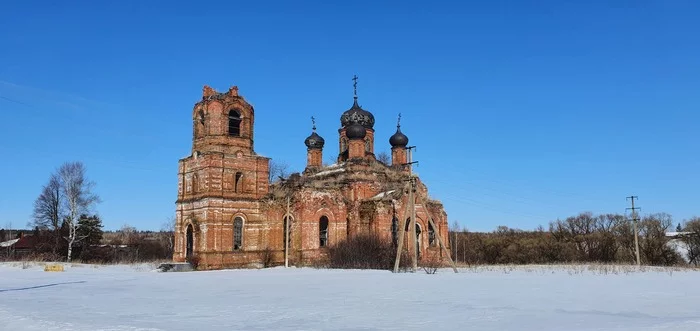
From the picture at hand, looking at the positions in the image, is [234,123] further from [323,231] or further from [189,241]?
[323,231]

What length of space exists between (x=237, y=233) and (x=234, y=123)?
573 centimetres

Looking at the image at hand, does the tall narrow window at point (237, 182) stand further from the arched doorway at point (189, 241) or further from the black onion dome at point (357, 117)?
the black onion dome at point (357, 117)

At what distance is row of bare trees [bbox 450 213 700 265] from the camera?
153 ft

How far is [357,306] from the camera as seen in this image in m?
11.2

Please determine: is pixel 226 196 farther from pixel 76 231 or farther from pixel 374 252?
pixel 76 231

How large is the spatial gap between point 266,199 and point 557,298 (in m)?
19.0

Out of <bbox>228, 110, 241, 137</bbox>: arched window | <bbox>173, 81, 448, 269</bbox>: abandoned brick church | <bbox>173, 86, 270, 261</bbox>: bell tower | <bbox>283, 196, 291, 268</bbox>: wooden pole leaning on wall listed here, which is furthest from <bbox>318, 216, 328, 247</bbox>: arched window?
<bbox>228, 110, 241, 137</bbox>: arched window

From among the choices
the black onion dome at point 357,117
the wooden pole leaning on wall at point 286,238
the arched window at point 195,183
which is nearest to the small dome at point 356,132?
the black onion dome at point 357,117

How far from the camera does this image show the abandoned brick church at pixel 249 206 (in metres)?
27.7

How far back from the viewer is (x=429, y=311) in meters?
10.4

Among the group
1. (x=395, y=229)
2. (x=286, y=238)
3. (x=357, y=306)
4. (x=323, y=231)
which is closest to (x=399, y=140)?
(x=395, y=229)

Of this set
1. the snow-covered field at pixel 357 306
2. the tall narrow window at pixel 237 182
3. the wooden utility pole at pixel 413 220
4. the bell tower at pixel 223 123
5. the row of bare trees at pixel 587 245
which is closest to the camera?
the snow-covered field at pixel 357 306

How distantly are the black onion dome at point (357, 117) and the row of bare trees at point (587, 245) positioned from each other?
15.9 metres

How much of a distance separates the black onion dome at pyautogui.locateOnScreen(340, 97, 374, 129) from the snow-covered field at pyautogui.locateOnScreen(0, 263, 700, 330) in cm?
1915
